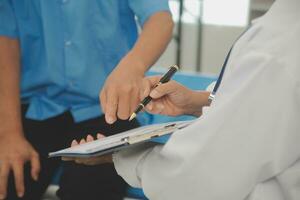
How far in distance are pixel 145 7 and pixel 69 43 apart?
25cm

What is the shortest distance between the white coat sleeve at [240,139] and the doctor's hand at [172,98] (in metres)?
0.25

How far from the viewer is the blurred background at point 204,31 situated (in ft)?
10.7

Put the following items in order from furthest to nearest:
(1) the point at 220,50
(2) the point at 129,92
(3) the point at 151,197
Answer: (1) the point at 220,50 < (2) the point at 129,92 < (3) the point at 151,197

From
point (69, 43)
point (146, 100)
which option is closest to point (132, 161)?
point (146, 100)

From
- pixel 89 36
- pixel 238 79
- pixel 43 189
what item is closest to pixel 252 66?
pixel 238 79

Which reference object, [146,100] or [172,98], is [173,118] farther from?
[146,100]

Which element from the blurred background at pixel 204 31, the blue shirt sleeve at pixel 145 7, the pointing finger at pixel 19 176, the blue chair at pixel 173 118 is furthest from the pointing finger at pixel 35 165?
the blurred background at pixel 204 31

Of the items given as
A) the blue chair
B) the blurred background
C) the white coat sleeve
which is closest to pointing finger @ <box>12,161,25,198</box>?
the blue chair

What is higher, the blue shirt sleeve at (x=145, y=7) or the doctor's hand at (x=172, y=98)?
the blue shirt sleeve at (x=145, y=7)

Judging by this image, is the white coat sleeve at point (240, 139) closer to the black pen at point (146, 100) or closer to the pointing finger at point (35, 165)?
the black pen at point (146, 100)

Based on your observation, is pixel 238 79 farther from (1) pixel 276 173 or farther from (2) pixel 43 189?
(2) pixel 43 189

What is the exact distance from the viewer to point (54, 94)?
Result: 1.39 meters

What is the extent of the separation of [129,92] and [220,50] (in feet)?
7.80

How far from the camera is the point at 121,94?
1.09m
